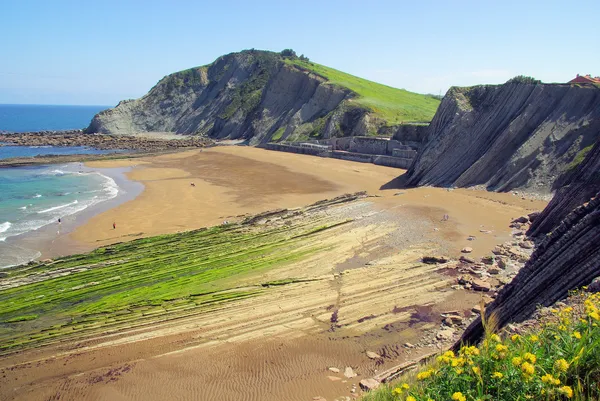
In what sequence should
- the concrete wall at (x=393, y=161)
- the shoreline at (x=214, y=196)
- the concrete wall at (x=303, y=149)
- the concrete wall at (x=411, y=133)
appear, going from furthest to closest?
the concrete wall at (x=303, y=149), the concrete wall at (x=411, y=133), the concrete wall at (x=393, y=161), the shoreline at (x=214, y=196)

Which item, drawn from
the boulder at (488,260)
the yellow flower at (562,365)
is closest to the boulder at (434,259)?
the boulder at (488,260)

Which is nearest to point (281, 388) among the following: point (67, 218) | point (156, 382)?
point (156, 382)

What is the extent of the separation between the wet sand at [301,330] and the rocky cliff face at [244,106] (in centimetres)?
3452

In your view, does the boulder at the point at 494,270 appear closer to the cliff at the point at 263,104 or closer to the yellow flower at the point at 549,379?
the yellow flower at the point at 549,379

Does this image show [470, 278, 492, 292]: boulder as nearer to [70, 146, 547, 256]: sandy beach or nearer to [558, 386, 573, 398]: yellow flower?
[70, 146, 547, 256]: sandy beach

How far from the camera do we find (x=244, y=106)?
81.1 m

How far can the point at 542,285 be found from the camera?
31.3 feet

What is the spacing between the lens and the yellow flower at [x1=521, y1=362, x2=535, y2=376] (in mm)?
4082

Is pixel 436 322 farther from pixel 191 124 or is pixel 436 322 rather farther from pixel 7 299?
pixel 191 124

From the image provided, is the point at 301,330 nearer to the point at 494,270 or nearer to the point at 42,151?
the point at 494,270

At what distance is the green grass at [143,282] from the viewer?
45.9ft

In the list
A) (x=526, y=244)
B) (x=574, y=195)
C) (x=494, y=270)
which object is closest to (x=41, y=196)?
(x=494, y=270)

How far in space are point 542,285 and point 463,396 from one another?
21.2ft

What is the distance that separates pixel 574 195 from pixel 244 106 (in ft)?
225
